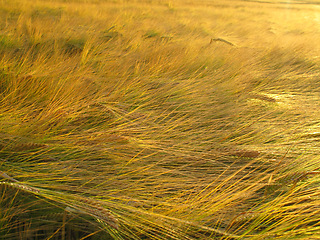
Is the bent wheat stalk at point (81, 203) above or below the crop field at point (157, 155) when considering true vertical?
above

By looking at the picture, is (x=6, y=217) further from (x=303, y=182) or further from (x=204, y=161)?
(x=303, y=182)

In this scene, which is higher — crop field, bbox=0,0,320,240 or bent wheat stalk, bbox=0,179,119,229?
bent wheat stalk, bbox=0,179,119,229

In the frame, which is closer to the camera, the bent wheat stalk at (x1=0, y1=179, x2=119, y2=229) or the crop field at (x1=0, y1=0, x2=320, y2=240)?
the bent wheat stalk at (x1=0, y1=179, x2=119, y2=229)

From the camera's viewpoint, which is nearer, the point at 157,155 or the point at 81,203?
the point at 81,203

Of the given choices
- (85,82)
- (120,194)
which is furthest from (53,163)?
(85,82)

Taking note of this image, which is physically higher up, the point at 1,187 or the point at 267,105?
the point at 1,187

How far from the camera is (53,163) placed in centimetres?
85

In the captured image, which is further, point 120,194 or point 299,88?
point 299,88

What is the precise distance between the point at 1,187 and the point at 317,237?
3.13 ft

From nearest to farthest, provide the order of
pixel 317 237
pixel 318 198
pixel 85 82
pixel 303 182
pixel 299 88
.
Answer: pixel 317 237 < pixel 318 198 < pixel 303 182 < pixel 85 82 < pixel 299 88

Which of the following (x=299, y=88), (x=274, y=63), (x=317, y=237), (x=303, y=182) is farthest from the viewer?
(x=274, y=63)

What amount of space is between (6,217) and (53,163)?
23cm

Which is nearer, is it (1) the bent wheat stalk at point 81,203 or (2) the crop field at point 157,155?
(1) the bent wheat stalk at point 81,203

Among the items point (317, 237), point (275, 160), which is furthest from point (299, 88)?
point (317, 237)
